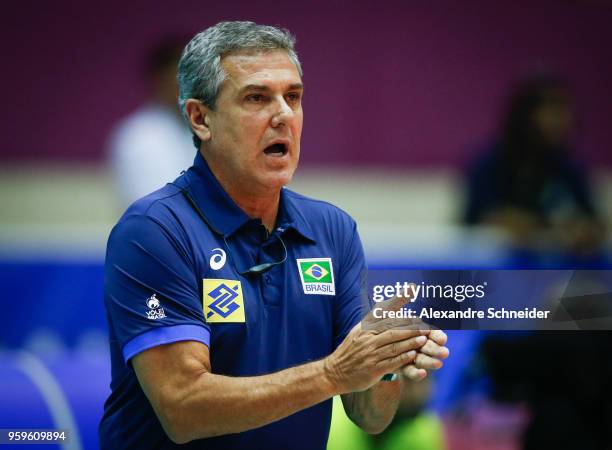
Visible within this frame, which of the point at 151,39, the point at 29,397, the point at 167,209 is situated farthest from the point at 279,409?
the point at 151,39

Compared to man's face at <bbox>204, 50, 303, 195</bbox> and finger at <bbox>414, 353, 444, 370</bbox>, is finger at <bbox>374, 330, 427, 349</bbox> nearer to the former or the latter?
finger at <bbox>414, 353, 444, 370</bbox>

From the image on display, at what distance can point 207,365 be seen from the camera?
244 cm

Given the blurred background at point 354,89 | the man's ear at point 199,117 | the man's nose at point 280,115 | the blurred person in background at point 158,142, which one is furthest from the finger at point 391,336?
the blurred background at point 354,89

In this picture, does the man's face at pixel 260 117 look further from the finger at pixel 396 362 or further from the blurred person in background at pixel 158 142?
the blurred person in background at pixel 158 142

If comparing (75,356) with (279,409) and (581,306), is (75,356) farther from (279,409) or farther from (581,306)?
(581,306)

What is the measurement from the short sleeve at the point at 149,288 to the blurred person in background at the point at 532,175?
2.28 meters

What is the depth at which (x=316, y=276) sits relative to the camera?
8.93ft

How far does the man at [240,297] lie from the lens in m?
2.40

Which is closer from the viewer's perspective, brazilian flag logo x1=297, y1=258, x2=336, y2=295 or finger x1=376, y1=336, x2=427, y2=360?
finger x1=376, y1=336, x2=427, y2=360

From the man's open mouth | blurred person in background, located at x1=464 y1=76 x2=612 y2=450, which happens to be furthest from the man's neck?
blurred person in background, located at x1=464 y1=76 x2=612 y2=450

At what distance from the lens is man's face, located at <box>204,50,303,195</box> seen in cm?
262

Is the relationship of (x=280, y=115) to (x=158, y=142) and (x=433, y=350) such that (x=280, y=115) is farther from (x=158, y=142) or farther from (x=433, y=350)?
(x=158, y=142)

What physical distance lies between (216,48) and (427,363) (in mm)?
923

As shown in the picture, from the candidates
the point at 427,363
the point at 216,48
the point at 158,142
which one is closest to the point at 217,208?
the point at 216,48
